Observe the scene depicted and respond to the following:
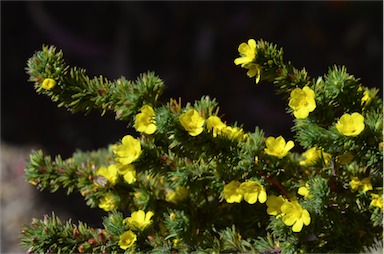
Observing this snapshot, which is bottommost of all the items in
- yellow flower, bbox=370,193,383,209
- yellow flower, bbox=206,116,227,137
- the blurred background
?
yellow flower, bbox=370,193,383,209

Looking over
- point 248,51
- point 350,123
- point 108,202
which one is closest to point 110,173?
point 108,202

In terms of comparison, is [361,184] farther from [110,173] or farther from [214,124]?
[110,173]

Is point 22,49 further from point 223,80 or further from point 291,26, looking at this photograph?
point 291,26

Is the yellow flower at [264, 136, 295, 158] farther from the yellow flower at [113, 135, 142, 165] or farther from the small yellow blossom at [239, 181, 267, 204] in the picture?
the yellow flower at [113, 135, 142, 165]

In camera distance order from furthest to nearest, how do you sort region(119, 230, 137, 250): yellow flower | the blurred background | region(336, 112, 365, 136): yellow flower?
the blurred background → region(119, 230, 137, 250): yellow flower → region(336, 112, 365, 136): yellow flower

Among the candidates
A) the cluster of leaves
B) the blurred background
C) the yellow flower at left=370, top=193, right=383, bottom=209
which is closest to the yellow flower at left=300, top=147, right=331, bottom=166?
the cluster of leaves
